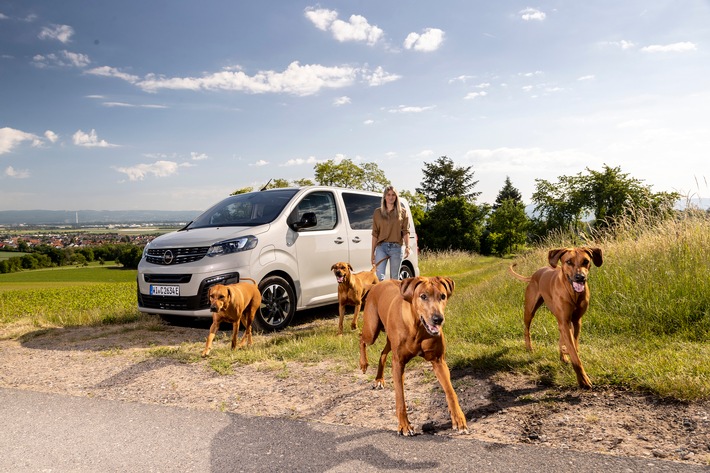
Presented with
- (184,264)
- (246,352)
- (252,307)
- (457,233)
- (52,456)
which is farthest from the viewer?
(457,233)

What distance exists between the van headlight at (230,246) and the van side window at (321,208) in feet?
3.64

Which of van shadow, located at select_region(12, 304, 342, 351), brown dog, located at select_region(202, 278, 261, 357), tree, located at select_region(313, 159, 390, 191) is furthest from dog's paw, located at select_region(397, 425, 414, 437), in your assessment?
tree, located at select_region(313, 159, 390, 191)

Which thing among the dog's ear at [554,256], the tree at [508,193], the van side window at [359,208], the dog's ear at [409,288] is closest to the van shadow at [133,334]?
the van side window at [359,208]

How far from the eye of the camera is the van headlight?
6.53 m

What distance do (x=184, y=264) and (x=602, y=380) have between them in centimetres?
515

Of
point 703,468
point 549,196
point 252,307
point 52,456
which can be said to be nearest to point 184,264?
point 252,307

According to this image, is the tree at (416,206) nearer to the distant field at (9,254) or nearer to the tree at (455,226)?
the tree at (455,226)

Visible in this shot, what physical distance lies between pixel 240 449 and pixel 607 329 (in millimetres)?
4446

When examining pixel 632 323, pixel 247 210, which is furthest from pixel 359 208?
pixel 632 323

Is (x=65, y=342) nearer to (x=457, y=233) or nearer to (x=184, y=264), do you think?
(x=184, y=264)

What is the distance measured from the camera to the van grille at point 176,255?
657cm

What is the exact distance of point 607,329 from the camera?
5562 mm

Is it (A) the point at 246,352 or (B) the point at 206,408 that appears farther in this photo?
(A) the point at 246,352

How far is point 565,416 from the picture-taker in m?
3.38
